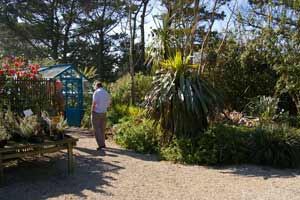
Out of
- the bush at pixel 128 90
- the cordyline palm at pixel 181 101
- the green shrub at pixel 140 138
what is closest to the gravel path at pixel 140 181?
the green shrub at pixel 140 138

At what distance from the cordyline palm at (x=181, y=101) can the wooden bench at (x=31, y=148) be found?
90.4 inches

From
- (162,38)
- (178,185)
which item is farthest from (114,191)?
(162,38)

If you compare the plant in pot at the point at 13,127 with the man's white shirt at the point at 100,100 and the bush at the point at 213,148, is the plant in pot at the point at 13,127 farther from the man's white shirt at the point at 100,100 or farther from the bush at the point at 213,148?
the bush at the point at 213,148

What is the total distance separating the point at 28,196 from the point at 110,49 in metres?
21.0

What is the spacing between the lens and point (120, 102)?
12.5 meters

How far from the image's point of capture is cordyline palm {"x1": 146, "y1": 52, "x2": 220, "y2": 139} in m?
7.05

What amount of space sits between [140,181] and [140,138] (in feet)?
8.32

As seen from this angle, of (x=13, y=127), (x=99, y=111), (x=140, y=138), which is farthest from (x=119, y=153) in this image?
(x=13, y=127)

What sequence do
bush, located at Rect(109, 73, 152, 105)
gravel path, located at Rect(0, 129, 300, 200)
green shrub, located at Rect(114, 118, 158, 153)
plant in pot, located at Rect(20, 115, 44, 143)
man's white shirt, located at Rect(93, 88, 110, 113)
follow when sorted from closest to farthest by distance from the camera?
gravel path, located at Rect(0, 129, 300, 200)
plant in pot, located at Rect(20, 115, 44, 143)
green shrub, located at Rect(114, 118, 158, 153)
man's white shirt, located at Rect(93, 88, 110, 113)
bush, located at Rect(109, 73, 152, 105)

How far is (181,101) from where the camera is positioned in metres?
7.05

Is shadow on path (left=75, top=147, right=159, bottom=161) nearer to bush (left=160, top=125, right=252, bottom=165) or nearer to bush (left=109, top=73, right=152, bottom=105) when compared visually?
bush (left=160, top=125, right=252, bottom=165)

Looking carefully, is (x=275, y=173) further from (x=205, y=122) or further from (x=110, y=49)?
(x=110, y=49)

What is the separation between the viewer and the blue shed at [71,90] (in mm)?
12852

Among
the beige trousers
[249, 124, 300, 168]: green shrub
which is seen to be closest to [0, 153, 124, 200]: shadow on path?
the beige trousers
